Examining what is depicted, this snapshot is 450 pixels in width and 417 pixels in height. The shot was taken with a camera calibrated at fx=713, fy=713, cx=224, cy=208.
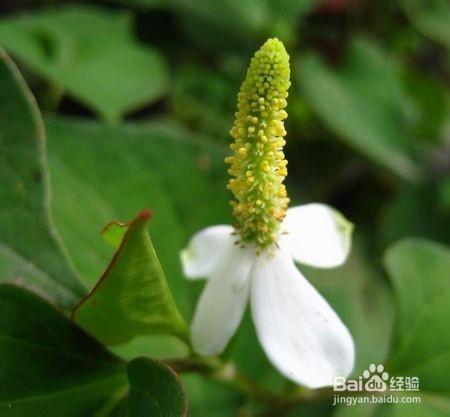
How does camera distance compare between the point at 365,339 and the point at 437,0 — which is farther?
the point at 437,0

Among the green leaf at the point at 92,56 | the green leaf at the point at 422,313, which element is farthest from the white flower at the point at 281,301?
the green leaf at the point at 92,56

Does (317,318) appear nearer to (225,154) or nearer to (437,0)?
(225,154)

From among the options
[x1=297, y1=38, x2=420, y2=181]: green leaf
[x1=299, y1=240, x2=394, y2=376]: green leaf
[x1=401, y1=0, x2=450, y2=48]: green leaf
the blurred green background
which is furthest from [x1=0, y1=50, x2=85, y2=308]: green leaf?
[x1=401, y1=0, x2=450, y2=48]: green leaf

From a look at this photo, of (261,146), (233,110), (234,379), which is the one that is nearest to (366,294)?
(233,110)

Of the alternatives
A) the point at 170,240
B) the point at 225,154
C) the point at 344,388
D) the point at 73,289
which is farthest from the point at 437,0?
the point at 73,289

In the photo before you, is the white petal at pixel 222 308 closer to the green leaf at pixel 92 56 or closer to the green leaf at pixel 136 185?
the green leaf at pixel 136 185
